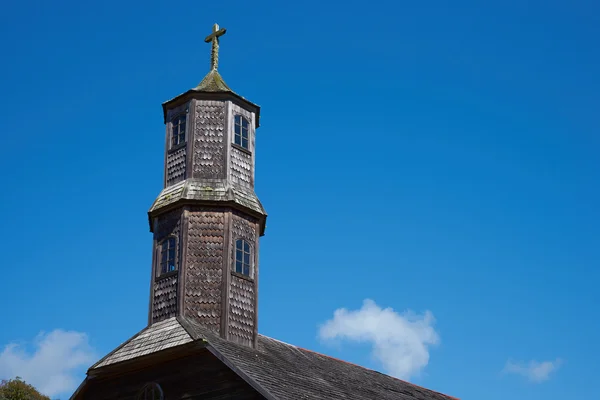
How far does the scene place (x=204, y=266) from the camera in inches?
905

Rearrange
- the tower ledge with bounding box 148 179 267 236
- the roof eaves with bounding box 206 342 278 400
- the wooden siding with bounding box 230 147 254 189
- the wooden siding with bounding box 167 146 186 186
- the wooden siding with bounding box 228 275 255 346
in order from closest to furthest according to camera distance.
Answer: the roof eaves with bounding box 206 342 278 400
the wooden siding with bounding box 228 275 255 346
the tower ledge with bounding box 148 179 267 236
the wooden siding with bounding box 230 147 254 189
the wooden siding with bounding box 167 146 186 186

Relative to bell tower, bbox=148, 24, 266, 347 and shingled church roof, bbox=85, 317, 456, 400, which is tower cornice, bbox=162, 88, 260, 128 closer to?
bell tower, bbox=148, 24, 266, 347

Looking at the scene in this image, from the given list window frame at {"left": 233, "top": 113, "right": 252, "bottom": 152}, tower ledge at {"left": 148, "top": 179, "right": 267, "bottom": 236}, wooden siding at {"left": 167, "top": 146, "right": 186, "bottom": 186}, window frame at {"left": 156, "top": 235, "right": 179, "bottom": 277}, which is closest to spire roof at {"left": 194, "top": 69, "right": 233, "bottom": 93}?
window frame at {"left": 233, "top": 113, "right": 252, "bottom": 152}

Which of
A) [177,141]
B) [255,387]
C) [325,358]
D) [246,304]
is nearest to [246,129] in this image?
[177,141]

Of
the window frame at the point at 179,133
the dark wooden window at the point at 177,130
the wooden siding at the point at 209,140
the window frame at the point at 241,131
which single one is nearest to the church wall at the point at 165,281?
the wooden siding at the point at 209,140

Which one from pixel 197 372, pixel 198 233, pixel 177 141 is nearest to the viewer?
pixel 197 372

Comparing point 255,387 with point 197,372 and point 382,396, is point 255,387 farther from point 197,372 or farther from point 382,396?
point 382,396

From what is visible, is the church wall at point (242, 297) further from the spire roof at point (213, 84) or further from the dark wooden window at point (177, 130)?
the spire roof at point (213, 84)

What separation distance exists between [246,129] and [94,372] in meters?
8.82

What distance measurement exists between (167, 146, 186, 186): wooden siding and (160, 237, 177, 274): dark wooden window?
2.07 metres

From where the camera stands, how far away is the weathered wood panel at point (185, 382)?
19.7 metres

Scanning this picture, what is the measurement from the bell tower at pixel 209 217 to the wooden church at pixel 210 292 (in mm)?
31

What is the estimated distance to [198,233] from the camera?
2347cm

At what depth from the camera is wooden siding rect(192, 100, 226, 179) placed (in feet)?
80.4
